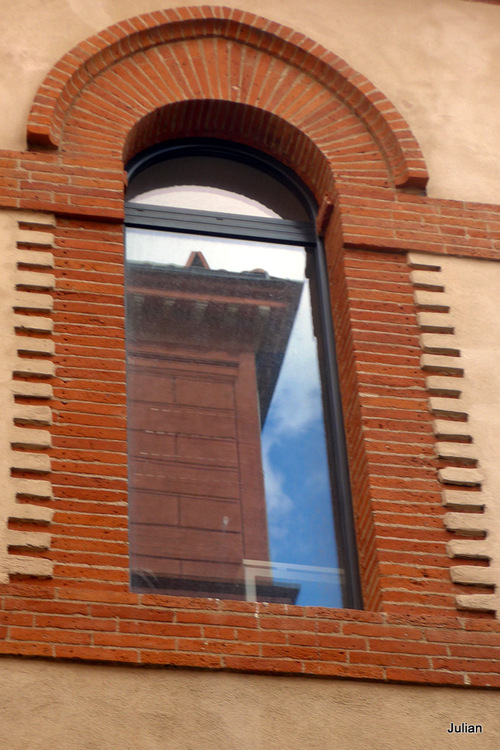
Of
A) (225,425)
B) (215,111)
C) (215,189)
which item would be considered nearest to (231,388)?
(225,425)

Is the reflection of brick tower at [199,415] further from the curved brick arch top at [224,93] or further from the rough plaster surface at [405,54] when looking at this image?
the rough plaster surface at [405,54]

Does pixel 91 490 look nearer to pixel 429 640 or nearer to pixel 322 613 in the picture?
pixel 322 613

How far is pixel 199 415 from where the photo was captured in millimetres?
6895

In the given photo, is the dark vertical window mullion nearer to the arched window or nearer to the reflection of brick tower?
the arched window

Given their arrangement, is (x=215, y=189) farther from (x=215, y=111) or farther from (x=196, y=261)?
(x=196, y=261)

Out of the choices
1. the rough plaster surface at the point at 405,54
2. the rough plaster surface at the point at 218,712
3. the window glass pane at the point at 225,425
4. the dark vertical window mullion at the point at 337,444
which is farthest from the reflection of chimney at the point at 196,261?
the rough plaster surface at the point at 218,712

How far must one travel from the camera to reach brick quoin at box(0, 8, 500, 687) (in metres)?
5.80

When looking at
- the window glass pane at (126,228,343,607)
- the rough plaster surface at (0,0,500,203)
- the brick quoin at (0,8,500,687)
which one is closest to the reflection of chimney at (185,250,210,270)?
the window glass pane at (126,228,343,607)

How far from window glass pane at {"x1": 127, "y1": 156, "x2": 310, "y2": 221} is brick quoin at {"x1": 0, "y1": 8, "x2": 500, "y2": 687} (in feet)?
0.63

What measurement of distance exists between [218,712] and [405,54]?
469cm

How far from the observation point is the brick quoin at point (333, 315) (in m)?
5.80

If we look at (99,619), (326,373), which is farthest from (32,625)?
(326,373)

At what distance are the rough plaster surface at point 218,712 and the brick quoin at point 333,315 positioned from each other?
8 cm

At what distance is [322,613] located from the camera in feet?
19.5
